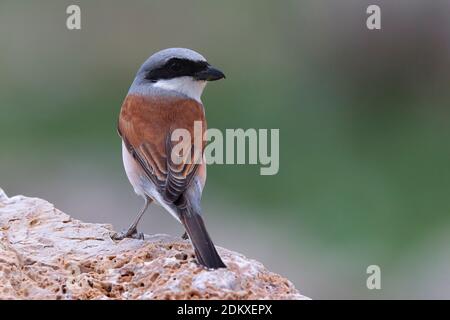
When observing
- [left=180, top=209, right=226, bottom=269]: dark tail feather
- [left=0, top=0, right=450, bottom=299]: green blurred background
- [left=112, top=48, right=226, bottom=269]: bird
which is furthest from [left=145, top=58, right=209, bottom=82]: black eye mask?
[left=0, top=0, right=450, bottom=299]: green blurred background

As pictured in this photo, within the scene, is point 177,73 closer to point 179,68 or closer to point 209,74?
point 179,68

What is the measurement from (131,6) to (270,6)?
201 cm

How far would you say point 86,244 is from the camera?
17.6 ft

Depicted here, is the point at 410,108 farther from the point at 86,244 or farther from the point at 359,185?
the point at 86,244

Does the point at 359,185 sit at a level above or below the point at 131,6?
below

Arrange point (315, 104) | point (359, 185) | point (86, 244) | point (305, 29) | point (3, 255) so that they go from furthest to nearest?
1. point (305, 29)
2. point (315, 104)
3. point (359, 185)
4. point (86, 244)
5. point (3, 255)

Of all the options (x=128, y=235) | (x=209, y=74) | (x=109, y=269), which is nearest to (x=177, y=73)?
(x=209, y=74)

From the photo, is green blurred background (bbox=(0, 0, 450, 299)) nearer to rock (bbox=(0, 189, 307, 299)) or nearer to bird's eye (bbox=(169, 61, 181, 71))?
bird's eye (bbox=(169, 61, 181, 71))

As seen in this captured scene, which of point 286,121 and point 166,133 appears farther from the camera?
point 286,121

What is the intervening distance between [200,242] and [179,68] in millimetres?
1742

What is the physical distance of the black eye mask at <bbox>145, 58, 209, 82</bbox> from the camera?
6.34 meters

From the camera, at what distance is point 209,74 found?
6324mm

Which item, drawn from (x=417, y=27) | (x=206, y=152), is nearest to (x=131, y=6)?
(x=417, y=27)

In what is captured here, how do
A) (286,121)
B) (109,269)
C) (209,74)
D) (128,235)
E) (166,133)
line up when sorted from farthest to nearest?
(286,121) → (209,74) → (166,133) → (128,235) → (109,269)
